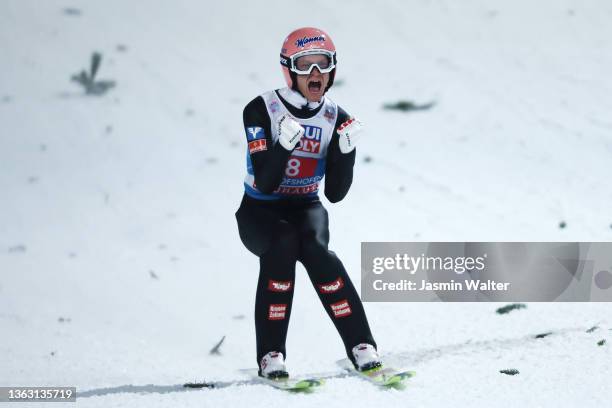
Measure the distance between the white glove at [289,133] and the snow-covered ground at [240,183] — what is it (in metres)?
1.32

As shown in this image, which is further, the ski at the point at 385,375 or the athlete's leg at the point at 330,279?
the athlete's leg at the point at 330,279

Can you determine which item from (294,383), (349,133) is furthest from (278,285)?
(349,133)

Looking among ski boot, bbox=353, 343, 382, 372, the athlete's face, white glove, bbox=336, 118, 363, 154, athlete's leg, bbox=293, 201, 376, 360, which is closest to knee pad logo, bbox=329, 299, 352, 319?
athlete's leg, bbox=293, 201, 376, 360

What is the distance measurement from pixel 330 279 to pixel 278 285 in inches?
11.5

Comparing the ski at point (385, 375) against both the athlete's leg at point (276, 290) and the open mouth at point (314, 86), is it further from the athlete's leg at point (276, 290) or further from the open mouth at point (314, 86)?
the open mouth at point (314, 86)

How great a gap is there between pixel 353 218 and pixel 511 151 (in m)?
2.12

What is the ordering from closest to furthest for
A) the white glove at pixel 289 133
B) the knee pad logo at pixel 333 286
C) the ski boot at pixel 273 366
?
the white glove at pixel 289 133 → the ski boot at pixel 273 366 → the knee pad logo at pixel 333 286

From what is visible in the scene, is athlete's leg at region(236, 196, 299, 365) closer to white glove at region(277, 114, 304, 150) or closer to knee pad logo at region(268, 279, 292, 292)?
knee pad logo at region(268, 279, 292, 292)

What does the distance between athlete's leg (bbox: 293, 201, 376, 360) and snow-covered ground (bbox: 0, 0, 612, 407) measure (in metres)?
0.30

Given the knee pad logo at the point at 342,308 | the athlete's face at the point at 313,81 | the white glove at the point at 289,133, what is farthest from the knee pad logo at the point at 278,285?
the athlete's face at the point at 313,81

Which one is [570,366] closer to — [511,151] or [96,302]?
[96,302]

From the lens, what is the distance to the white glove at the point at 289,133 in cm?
502

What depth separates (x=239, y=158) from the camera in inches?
386

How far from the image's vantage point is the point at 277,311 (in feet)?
17.2
